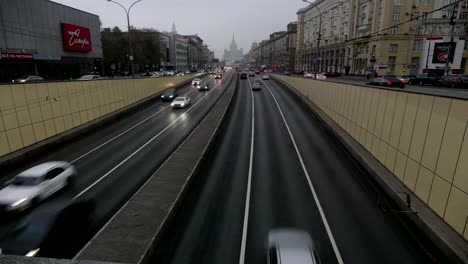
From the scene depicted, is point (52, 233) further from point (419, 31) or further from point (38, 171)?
point (419, 31)

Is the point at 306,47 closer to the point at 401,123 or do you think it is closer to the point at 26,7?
the point at 26,7

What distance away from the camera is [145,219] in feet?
34.6

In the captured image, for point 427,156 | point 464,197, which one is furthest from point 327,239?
point 427,156

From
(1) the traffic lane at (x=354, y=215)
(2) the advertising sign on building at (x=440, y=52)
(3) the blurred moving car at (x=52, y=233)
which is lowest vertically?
(1) the traffic lane at (x=354, y=215)

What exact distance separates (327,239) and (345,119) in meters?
15.0

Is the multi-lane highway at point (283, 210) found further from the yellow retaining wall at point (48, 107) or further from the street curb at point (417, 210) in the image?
the yellow retaining wall at point (48, 107)

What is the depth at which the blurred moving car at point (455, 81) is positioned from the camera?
30.6m

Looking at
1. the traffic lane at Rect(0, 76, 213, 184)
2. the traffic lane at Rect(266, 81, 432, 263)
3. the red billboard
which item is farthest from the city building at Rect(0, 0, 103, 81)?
the traffic lane at Rect(266, 81, 432, 263)

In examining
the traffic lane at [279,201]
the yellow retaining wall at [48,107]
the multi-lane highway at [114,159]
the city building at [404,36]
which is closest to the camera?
the traffic lane at [279,201]

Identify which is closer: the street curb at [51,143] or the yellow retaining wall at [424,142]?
the yellow retaining wall at [424,142]

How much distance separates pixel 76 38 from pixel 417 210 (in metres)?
59.5

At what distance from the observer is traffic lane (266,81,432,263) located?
9469 mm

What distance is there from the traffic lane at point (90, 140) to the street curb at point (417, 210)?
18.6 metres

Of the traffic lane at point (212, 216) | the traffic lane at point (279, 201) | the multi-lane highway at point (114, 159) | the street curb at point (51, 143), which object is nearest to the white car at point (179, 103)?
the multi-lane highway at point (114, 159)
